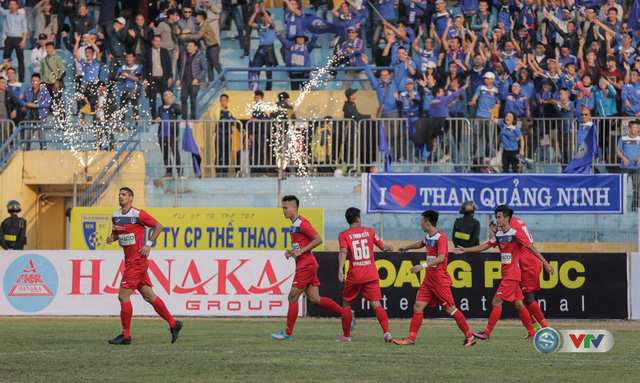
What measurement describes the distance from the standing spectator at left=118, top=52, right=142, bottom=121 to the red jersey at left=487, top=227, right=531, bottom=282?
13.0m

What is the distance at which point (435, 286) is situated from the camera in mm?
12891

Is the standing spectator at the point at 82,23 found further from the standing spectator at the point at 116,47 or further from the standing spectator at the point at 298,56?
the standing spectator at the point at 298,56

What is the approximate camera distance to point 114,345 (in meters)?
12.5

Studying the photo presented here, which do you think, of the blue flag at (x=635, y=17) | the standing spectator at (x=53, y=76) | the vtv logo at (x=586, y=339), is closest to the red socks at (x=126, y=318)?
the vtv logo at (x=586, y=339)

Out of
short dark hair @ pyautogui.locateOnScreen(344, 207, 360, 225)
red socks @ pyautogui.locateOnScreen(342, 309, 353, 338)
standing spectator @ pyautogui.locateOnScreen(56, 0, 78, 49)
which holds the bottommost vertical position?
red socks @ pyautogui.locateOnScreen(342, 309, 353, 338)

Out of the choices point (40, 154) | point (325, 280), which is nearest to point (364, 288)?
point (325, 280)

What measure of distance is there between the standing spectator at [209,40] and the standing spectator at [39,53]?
3.64 metres

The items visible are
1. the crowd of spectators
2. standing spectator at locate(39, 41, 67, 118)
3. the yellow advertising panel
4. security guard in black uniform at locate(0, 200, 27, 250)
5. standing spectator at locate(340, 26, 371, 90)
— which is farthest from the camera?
standing spectator at locate(340, 26, 371, 90)

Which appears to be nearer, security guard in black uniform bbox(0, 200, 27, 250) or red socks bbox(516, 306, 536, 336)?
red socks bbox(516, 306, 536, 336)

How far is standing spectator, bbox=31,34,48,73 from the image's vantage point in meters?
25.5

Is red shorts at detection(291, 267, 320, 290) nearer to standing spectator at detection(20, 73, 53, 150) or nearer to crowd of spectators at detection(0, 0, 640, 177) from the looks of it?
crowd of spectators at detection(0, 0, 640, 177)

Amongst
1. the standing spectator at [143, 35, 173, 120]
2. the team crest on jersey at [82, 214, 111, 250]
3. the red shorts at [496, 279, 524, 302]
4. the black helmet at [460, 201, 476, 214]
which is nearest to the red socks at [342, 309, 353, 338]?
the red shorts at [496, 279, 524, 302]

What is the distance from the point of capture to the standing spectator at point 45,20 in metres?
26.3

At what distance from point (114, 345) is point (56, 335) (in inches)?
85.4
